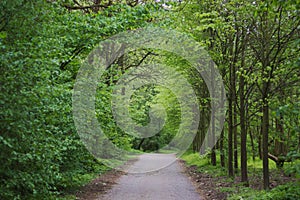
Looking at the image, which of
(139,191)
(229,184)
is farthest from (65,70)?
(229,184)

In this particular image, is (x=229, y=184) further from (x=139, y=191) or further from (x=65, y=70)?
(x=65, y=70)

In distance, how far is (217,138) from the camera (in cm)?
1967

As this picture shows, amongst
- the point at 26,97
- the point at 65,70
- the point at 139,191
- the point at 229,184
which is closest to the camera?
the point at 26,97

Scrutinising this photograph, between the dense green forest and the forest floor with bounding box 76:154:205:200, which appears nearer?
the dense green forest

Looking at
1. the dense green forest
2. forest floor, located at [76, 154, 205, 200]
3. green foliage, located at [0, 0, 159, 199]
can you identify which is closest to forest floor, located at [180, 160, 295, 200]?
forest floor, located at [76, 154, 205, 200]

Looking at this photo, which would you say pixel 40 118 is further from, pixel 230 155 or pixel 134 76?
pixel 134 76

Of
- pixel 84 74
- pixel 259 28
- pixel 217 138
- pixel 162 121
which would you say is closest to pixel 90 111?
pixel 84 74

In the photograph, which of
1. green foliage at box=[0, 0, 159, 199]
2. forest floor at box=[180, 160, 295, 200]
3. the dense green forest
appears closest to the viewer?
green foliage at box=[0, 0, 159, 199]

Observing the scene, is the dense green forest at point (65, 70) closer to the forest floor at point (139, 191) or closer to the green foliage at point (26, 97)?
the green foliage at point (26, 97)

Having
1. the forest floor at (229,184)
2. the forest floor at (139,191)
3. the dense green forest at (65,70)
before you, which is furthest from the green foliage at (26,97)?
the forest floor at (229,184)

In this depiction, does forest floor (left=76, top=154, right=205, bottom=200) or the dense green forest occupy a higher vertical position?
the dense green forest

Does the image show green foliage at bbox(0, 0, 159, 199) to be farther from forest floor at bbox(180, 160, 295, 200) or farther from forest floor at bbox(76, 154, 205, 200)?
forest floor at bbox(180, 160, 295, 200)

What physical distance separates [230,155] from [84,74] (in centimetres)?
718

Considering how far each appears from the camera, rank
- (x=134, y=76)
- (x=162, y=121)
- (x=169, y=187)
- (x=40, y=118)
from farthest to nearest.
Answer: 1. (x=162, y=121)
2. (x=134, y=76)
3. (x=169, y=187)
4. (x=40, y=118)
